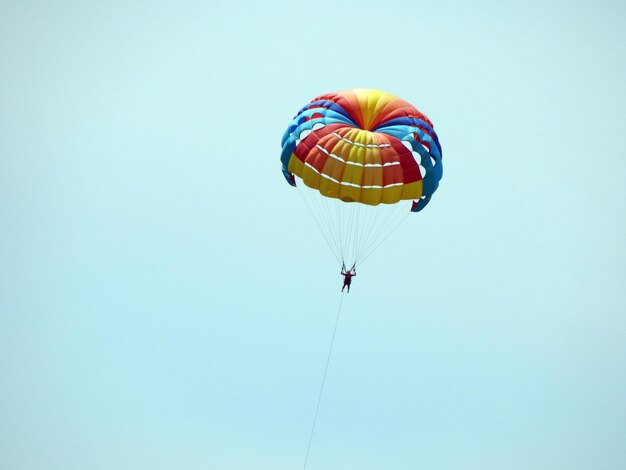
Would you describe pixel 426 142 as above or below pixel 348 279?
above

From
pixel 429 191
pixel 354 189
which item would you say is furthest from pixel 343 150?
pixel 429 191

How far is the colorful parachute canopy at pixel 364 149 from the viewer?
34844mm

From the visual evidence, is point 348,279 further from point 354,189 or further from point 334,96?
point 334,96

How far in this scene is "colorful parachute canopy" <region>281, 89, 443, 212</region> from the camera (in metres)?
34.8

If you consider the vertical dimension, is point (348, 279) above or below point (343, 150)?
below

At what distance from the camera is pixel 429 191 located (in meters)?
36.1

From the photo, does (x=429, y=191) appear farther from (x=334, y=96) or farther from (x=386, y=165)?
(x=334, y=96)

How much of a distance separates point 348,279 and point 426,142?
19.9ft

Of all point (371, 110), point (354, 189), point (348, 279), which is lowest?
point (348, 279)

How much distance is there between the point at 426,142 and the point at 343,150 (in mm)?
3275

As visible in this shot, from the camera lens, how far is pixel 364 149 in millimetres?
34688

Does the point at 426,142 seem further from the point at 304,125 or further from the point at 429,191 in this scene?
the point at 304,125

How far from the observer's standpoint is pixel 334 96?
36.6 m

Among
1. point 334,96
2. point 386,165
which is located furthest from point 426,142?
point 334,96
